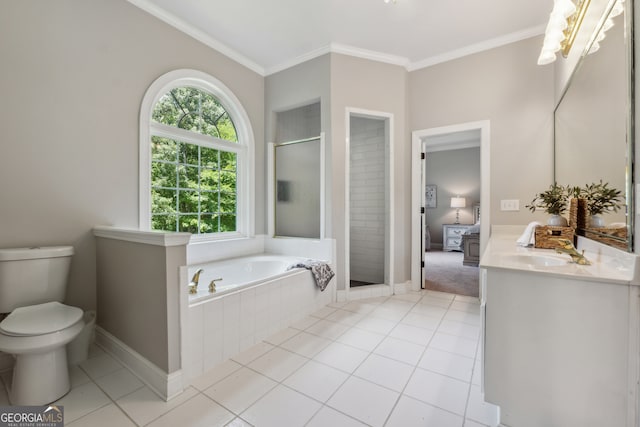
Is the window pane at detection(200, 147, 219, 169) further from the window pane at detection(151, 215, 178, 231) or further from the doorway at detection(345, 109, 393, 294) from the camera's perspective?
the doorway at detection(345, 109, 393, 294)

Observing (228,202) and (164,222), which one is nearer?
(164,222)

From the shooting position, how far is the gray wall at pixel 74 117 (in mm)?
1722

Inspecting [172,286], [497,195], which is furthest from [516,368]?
[497,195]

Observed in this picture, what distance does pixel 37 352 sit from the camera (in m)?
1.34

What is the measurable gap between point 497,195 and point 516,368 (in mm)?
2195

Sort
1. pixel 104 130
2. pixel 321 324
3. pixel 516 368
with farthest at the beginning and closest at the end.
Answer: pixel 321 324 → pixel 104 130 → pixel 516 368

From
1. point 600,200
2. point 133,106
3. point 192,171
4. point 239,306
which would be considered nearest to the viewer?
point 600,200

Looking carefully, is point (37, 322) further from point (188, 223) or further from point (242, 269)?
point (242, 269)

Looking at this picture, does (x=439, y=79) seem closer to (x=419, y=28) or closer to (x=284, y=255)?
(x=419, y=28)

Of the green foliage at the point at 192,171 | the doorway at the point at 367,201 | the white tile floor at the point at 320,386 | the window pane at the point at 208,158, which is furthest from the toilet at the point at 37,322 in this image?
the doorway at the point at 367,201

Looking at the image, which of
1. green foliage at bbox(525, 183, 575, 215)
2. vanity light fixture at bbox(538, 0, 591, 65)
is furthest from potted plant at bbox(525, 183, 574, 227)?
vanity light fixture at bbox(538, 0, 591, 65)

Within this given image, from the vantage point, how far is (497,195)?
2.85m

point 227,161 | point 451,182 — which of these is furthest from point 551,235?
point 451,182

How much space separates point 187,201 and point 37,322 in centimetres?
159
